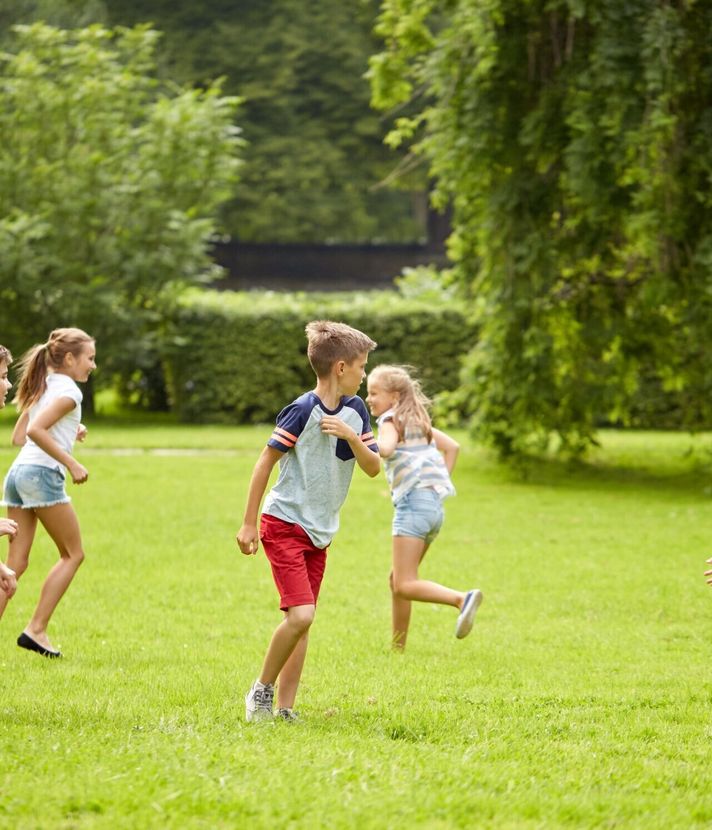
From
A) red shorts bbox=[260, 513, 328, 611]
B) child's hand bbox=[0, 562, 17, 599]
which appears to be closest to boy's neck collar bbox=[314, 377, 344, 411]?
red shorts bbox=[260, 513, 328, 611]

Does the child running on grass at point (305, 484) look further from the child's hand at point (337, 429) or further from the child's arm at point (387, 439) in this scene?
the child's arm at point (387, 439)

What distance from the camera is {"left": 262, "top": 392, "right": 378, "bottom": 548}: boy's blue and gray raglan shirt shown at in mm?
5484

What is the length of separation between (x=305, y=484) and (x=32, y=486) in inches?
84.6

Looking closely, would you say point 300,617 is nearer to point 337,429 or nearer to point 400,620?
point 337,429

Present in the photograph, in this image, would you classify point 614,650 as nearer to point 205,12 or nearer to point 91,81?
point 91,81

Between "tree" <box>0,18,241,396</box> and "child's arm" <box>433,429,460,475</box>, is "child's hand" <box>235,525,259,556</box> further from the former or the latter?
"tree" <box>0,18,241,396</box>

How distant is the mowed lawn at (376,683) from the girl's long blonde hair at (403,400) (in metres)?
1.27

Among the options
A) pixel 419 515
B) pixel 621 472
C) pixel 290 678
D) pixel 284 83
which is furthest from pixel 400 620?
pixel 284 83

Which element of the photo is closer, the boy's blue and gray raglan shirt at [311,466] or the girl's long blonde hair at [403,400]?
the boy's blue and gray raglan shirt at [311,466]

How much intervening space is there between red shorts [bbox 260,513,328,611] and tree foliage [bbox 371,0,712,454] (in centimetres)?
899

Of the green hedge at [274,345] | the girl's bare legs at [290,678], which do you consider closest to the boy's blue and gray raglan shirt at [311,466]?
the girl's bare legs at [290,678]

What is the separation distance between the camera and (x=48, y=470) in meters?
7.08

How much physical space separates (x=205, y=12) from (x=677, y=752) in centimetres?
3913

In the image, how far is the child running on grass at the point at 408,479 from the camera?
7.24 meters
